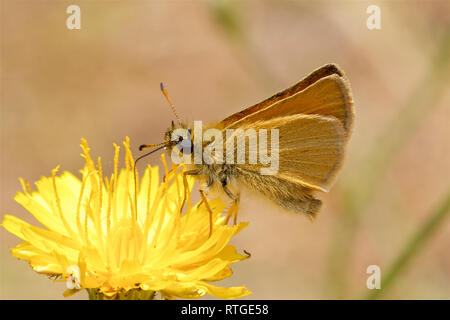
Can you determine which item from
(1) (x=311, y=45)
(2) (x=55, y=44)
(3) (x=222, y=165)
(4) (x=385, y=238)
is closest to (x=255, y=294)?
(4) (x=385, y=238)

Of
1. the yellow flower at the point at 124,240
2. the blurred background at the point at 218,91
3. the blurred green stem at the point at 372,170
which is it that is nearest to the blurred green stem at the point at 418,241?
the blurred green stem at the point at 372,170

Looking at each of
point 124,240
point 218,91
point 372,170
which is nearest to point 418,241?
point 372,170

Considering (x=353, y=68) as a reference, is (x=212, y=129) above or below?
below

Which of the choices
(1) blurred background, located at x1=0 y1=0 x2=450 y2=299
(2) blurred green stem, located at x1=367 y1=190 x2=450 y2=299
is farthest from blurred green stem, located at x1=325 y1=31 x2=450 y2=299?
(1) blurred background, located at x1=0 y1=0 x2=450 y2=299

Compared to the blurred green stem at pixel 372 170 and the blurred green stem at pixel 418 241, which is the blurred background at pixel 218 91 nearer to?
the blurred green stem at pixel 372 170

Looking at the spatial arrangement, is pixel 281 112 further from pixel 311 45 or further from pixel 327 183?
pixel 311 45
